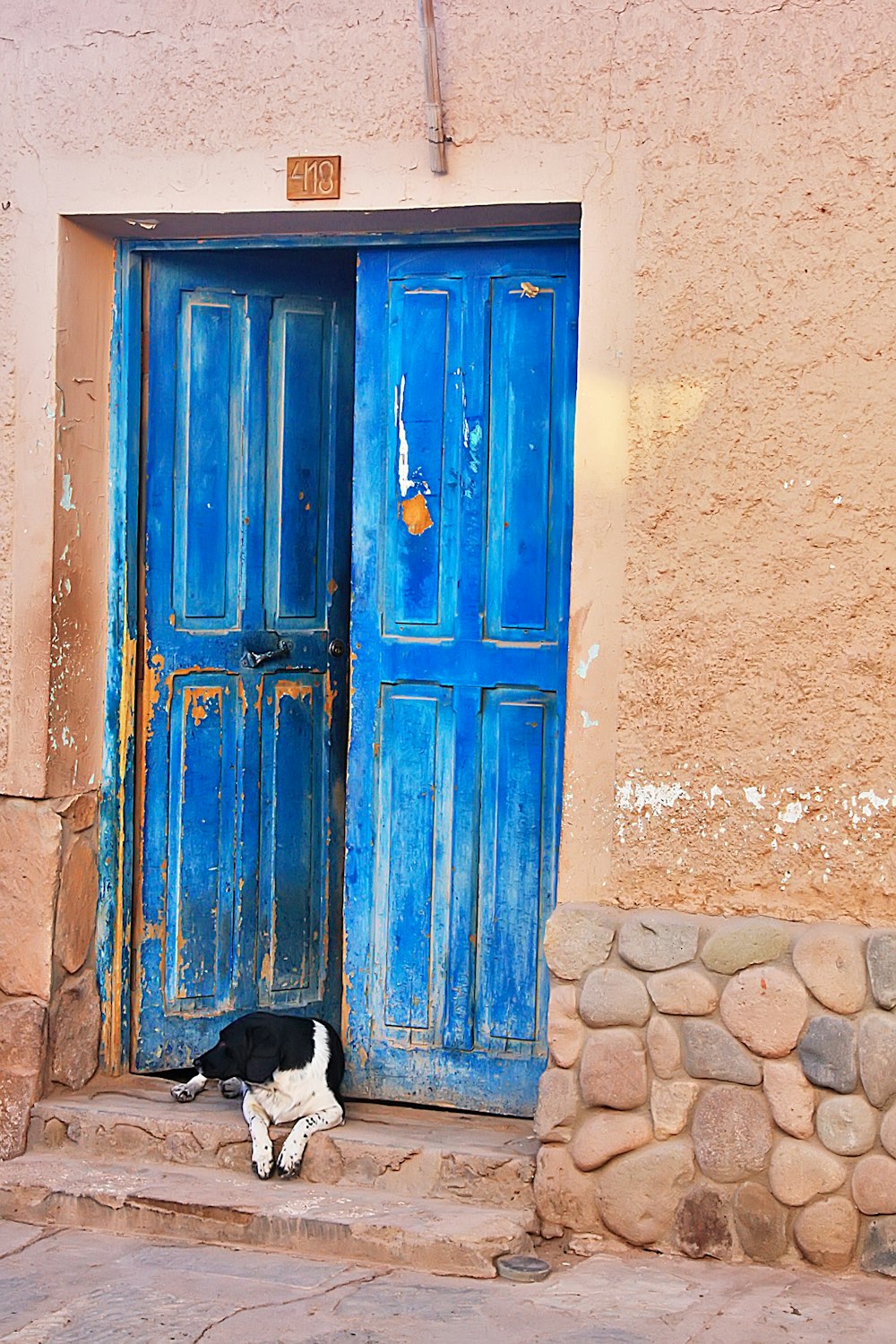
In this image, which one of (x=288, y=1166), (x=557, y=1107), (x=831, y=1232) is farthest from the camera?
(x=288, y=1166)

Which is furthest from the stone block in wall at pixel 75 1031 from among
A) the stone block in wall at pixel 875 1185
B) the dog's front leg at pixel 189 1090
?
the stone block in wall at pixel 875 1185

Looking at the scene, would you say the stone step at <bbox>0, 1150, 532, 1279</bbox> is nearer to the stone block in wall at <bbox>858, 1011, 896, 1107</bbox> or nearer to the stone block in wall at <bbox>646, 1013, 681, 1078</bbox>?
the stone block in wall at <bbox>646, 1013, 681, 1078</bbox>

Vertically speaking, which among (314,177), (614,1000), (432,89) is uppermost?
(432,89)

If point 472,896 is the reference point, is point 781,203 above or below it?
above

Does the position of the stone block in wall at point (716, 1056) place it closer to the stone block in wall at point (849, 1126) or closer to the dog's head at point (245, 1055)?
the stone block in wall at point (849, 1126)

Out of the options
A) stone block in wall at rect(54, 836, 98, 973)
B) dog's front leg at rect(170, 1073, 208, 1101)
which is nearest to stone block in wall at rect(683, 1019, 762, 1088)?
dog's front leg at rect(170, 1073, 208, 1101)

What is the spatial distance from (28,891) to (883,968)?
7.59ft

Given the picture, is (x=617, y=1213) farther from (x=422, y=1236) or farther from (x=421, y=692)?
(x=421, y=692)

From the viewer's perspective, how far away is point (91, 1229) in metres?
4.22

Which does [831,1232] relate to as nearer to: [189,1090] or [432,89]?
[189,1090]

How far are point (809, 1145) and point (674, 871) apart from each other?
0.71m

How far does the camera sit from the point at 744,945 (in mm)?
3949

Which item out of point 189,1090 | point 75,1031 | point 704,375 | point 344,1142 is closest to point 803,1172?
point 344,1142

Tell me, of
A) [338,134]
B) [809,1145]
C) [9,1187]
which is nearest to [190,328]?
[338,134]
